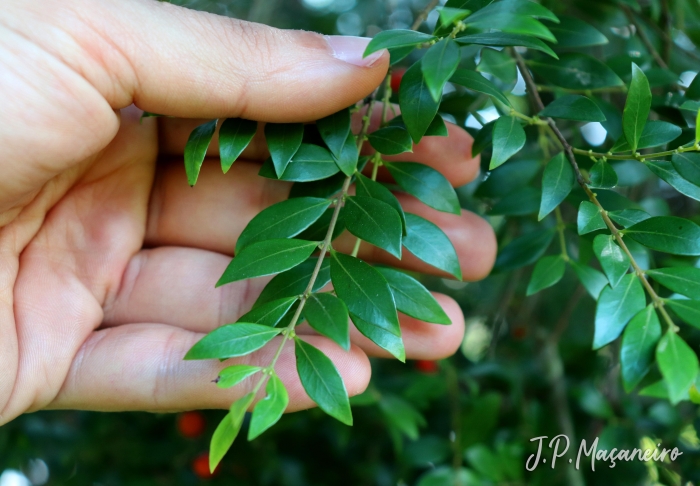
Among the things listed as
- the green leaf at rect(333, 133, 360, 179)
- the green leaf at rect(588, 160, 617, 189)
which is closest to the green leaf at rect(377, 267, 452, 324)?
the green leaf at rect(333, 133, 360, 179)

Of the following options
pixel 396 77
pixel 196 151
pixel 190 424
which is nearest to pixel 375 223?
pixel 196 151

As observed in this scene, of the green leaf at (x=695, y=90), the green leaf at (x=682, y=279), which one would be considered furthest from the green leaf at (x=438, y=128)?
the green leaf at (x=695, y=90)

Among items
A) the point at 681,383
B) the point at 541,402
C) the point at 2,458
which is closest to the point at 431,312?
the point at 681,383

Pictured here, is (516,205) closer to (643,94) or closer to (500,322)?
(643,94)

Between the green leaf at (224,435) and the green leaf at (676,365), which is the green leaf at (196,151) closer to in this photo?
the green leaf at (224,435)

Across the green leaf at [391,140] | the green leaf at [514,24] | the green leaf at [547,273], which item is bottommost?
the green leaf at [547,273]

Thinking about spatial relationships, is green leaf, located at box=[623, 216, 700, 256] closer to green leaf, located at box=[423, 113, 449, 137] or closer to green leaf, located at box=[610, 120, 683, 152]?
green leaf, located at box=[610, 120, 683, 152]

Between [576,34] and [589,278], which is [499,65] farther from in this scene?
[589,278]
